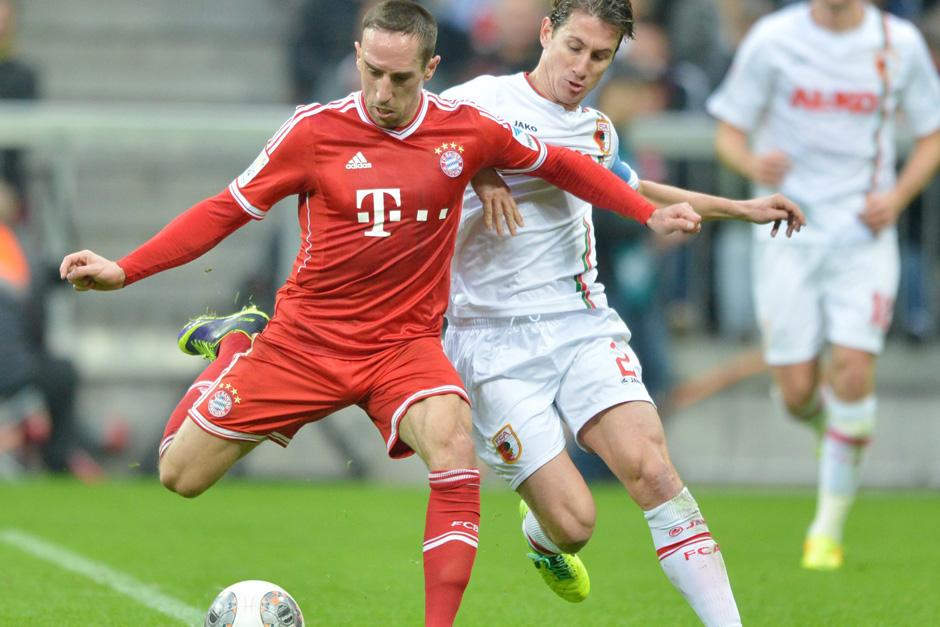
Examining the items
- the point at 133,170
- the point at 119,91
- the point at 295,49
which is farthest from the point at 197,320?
the point at 119,91

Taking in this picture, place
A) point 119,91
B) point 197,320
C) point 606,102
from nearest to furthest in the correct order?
point 197,320 → point 606,102 → point 119,91

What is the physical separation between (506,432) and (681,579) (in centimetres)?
87

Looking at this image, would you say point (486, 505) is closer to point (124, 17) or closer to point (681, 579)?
point (681, 579)

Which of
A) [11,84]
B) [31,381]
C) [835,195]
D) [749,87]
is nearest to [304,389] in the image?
[835,195]

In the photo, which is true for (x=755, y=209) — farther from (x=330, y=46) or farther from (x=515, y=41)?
(x=330, y=46)

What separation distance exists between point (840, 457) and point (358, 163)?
3757 millimetres

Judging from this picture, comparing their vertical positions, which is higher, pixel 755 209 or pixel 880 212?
pixel 755 209

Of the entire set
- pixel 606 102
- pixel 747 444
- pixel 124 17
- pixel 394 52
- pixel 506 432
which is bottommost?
pixel 747 444

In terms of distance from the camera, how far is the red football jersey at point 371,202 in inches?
221

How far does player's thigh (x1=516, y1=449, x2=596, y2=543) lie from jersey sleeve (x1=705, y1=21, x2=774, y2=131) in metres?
3.31

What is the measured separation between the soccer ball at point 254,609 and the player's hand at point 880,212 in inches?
158

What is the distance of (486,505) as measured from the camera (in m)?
10.7

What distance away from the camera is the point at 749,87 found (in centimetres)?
860

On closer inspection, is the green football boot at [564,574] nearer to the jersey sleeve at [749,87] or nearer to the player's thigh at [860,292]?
the player's thigh at [860,292]
